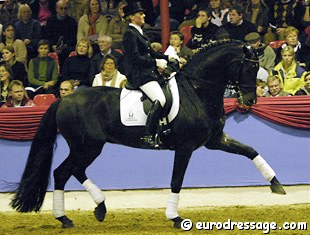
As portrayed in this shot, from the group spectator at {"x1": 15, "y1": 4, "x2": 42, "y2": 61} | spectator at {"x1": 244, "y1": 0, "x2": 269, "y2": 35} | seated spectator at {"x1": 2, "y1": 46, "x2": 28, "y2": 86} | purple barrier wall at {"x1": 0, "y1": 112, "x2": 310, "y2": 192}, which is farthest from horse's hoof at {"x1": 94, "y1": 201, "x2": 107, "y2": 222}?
spectator at {"x1": 15, "y1": 4, "x2": 42, "y2": 61}

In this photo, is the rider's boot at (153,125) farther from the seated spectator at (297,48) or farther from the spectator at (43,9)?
the spectator at (43,9)

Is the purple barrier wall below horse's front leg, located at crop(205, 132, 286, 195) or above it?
below

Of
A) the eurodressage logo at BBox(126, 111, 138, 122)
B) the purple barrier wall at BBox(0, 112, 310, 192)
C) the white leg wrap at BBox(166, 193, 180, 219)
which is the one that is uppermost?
the eurodressage logo at BBox(126, 111, 138, 122)

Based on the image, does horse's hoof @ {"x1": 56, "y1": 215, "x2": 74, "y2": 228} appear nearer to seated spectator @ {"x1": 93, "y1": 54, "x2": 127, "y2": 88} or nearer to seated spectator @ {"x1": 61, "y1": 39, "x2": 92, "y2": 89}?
seated spectator @ {"x1": 93, "y1": 54, "x2": 127, "y2": 88}

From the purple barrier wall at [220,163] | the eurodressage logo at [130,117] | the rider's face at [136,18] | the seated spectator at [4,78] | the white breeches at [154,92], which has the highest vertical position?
the rider's face at [136,18]

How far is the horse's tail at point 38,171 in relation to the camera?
12805mm

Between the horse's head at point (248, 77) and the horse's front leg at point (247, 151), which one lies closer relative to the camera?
the horse's head at point (248, 77)

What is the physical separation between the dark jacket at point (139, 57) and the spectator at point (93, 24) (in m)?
5.80

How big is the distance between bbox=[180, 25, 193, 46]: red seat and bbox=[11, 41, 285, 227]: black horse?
4795mm

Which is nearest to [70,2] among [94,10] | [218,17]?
[94,10]

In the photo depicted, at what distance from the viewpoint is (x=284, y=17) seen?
1780cm

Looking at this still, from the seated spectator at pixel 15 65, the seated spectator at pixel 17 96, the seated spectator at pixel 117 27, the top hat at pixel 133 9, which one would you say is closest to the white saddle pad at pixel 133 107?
the top hat at pixel 133 9

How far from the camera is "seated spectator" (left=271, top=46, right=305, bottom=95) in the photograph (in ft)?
51.7

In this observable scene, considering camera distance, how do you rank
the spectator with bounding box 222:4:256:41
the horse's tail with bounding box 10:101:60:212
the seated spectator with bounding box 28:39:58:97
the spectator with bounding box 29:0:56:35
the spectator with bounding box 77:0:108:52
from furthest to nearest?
the spectator with bounding box 29:0:56:35, the spectator with bounding box 77:0:108:52, the seated spectator with bounding box 28:39:58:97, the spectator with bounding box 222:4:256:41, the horse's tail with bounding box 10:101:60:212
